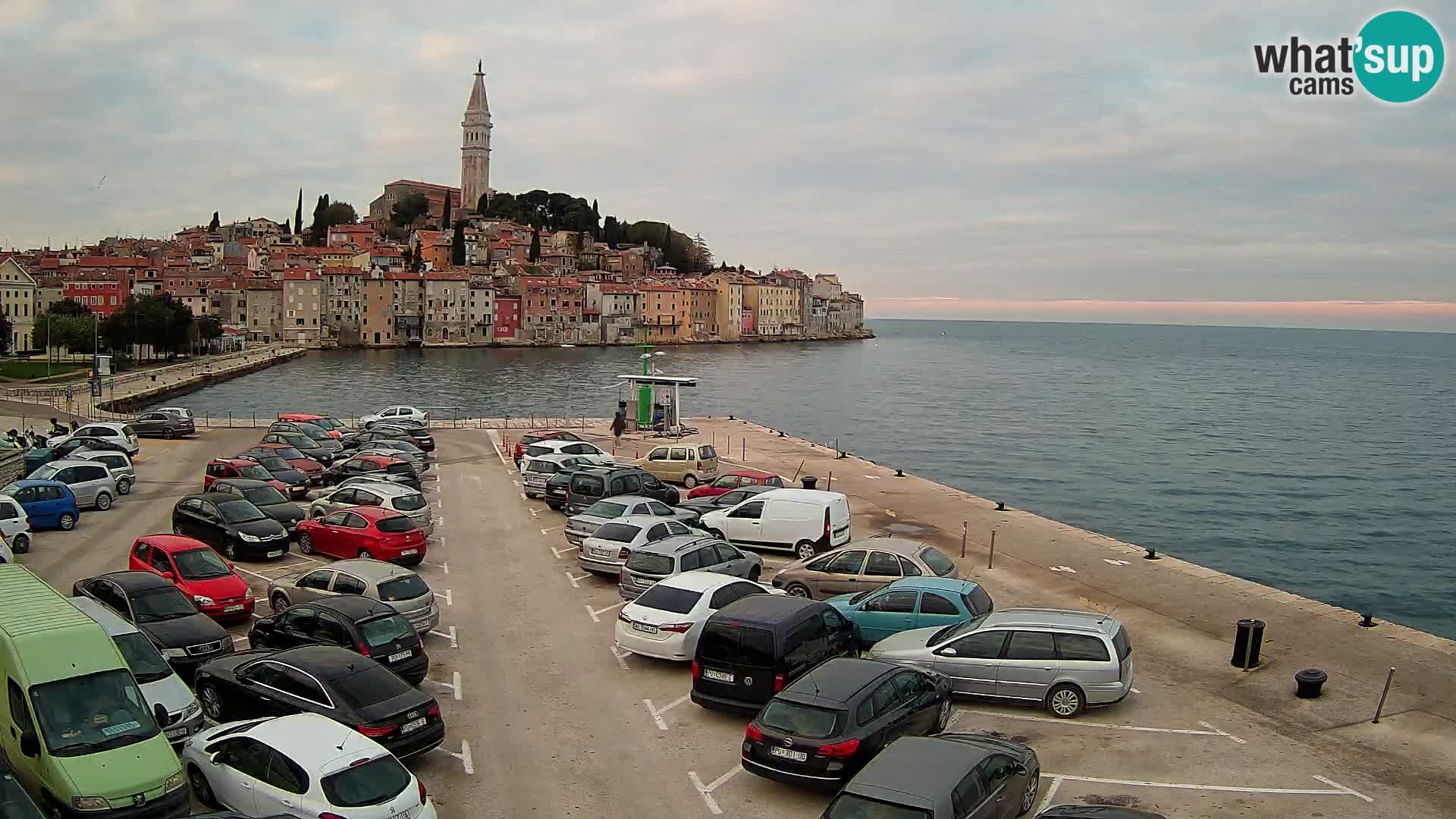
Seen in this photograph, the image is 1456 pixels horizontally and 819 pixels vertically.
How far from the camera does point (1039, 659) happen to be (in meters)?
11.7

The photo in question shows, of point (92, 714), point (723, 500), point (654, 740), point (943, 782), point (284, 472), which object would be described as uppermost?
point (943, 782)

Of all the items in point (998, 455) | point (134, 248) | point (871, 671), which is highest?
point (134, 248)

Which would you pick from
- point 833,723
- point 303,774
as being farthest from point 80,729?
point 833,723

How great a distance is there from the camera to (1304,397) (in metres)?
99.8

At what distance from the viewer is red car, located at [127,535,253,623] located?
14477 millimetres

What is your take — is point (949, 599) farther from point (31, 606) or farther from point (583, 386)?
point (583, 386)

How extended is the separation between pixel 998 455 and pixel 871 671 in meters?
50.7

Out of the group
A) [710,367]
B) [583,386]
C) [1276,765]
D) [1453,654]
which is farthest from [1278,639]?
[710,367]

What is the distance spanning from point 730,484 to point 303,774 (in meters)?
17.6

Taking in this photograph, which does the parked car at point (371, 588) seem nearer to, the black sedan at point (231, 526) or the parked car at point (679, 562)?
the parked car at point (679, 562)

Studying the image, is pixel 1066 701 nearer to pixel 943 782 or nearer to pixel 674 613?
pixel 943 782

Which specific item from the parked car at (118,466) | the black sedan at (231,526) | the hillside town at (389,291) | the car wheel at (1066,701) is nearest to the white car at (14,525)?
the black sedan at (231,526)

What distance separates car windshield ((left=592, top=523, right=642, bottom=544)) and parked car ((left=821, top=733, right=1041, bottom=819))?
9.56 meters

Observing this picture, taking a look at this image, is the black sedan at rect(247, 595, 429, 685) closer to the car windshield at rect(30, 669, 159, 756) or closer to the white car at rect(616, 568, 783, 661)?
the white car at rect(616, 568, 783, 661)
